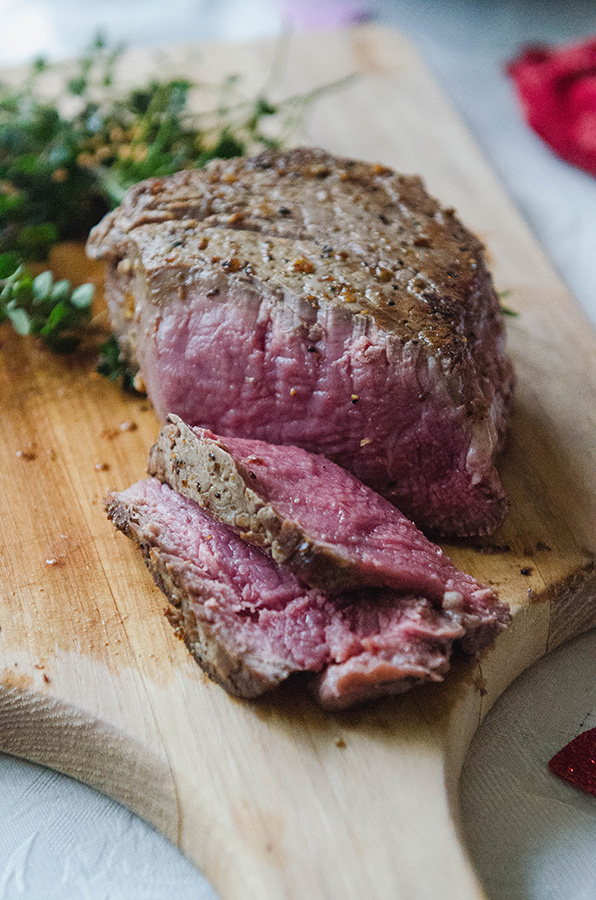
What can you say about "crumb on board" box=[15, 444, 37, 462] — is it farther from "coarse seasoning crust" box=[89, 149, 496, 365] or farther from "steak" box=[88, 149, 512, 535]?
"coarse seasoning crust" box=[89, 149, 496, 365]

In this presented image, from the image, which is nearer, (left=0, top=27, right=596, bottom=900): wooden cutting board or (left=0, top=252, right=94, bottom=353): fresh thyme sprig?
(left=0, top=27, right=596, bottom=900): wooden cutting board

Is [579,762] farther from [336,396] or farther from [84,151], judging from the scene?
[84,151]

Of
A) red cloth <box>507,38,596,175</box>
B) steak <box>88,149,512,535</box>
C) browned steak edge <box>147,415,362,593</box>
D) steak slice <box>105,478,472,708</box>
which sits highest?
red cloth <box>507,38,596,175</box>

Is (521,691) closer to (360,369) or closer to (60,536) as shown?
(360,369)

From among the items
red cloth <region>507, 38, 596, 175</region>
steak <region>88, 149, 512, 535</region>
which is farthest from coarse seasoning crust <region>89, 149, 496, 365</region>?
red cloth <region>507, 38, 596, 175</region>

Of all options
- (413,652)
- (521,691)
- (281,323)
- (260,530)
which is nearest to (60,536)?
(260,530)

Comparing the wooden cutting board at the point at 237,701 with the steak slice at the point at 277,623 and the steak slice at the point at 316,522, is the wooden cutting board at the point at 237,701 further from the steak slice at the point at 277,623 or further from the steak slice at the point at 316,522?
the steak slice at the point at 316,522

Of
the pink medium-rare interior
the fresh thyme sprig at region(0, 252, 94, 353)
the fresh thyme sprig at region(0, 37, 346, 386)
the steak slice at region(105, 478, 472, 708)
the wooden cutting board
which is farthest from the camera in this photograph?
the fresh thyme sprig at region(0, 37, 346, 386)
